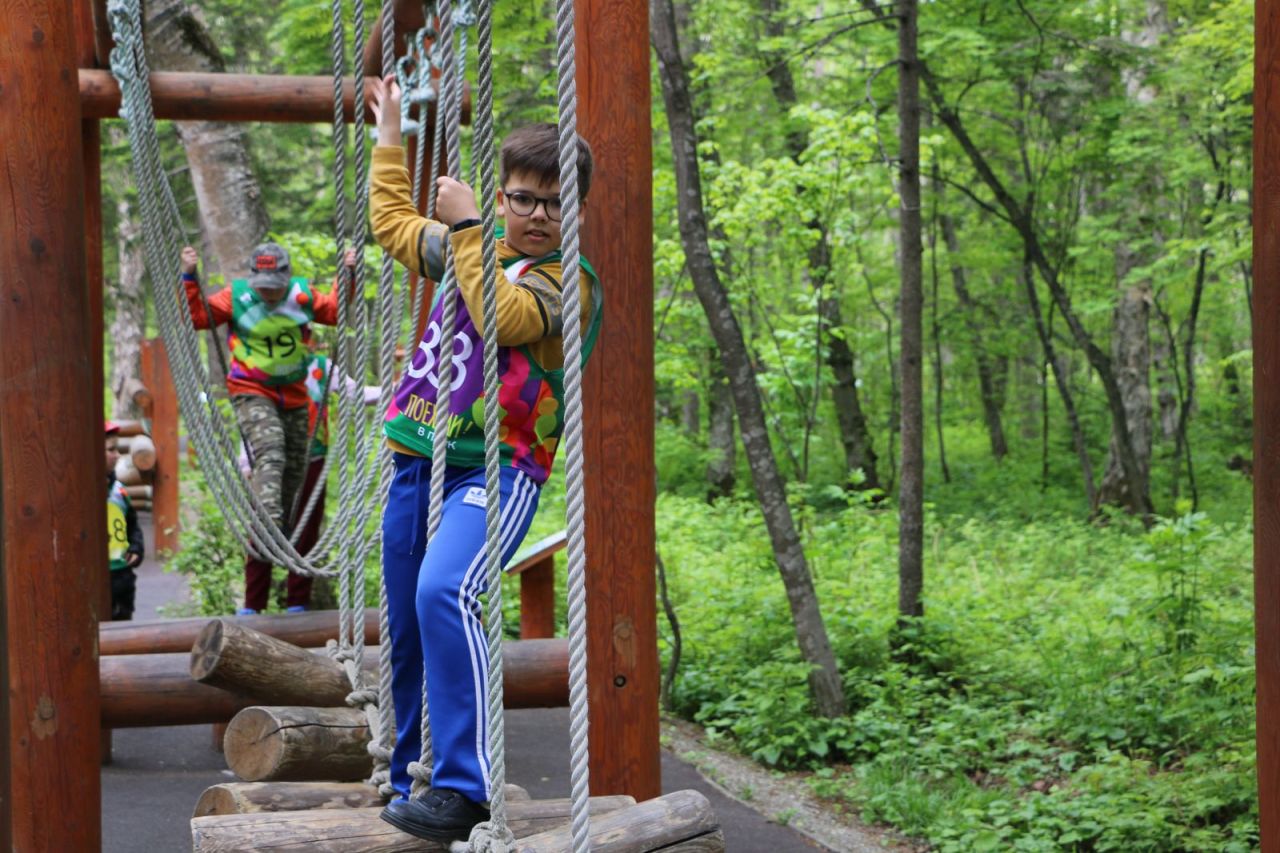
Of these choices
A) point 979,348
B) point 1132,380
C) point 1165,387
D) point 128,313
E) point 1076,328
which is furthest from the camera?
point 128,313

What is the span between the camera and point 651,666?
3.62 m

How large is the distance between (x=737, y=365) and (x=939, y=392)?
10468 mm

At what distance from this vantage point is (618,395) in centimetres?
354

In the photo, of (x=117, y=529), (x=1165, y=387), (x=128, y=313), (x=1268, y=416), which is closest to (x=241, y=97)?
(x=117, y=529)

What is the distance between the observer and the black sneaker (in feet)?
8.17

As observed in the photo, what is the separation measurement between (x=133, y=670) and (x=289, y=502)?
2.29 m

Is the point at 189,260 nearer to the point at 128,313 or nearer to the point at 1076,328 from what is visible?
the point at 1076,328

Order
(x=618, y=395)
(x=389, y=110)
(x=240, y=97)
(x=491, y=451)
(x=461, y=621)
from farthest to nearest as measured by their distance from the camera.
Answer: (x=240, y=97)
(x=618, y=395)
(x=389, y=110)
(x=461, y=621)
(x=491, y=451)

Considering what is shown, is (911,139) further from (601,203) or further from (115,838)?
(115,838)

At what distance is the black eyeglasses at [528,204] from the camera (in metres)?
2.70

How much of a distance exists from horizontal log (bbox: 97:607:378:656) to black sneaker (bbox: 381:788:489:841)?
2.54m

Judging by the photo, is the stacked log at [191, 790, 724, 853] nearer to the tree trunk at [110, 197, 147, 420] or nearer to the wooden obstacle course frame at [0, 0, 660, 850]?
the wooden obstacle course frame at [0, 0, 660, 850]

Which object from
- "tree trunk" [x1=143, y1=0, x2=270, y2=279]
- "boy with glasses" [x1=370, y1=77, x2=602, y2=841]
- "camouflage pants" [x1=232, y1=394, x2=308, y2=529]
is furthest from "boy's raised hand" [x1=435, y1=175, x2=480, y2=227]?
"tree trunk" [x1=143, y1=0, x2=270, y2=279]

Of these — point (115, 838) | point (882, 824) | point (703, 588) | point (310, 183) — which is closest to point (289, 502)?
point (115, 838)
